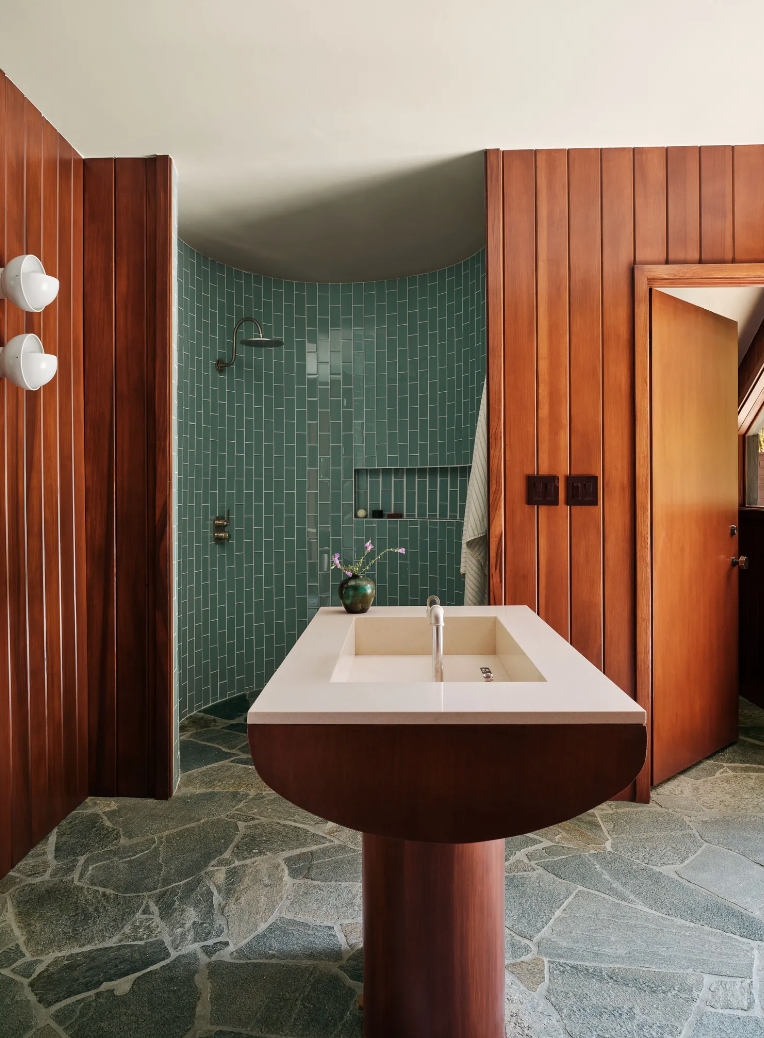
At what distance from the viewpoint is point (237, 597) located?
421 cm

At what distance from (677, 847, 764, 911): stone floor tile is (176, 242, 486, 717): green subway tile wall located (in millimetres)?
2037

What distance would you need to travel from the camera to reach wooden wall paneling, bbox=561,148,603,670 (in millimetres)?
2756

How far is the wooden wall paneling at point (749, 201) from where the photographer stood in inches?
108

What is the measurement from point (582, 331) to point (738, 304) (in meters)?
1.00

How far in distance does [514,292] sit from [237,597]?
2.40 meters

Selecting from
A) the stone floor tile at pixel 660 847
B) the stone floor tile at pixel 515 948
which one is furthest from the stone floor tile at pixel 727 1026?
the stone floor tile at pixel 660 847

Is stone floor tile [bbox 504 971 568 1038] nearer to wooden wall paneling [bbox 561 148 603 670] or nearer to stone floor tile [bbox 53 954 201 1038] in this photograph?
stone floor tile [bbox 53 954 201 1038]

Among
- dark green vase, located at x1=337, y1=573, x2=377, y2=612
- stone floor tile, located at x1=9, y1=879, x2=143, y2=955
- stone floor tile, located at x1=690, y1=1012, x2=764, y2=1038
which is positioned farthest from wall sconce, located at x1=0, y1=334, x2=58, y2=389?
stone floor tile, located at x1=690, y1=1012, x2=764, y2=1038

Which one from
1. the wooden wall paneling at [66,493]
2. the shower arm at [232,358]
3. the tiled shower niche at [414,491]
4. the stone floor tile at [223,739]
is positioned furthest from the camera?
the tiled shower niche at [414,491]

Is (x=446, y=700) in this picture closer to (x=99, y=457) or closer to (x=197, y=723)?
(x=99, y=457)

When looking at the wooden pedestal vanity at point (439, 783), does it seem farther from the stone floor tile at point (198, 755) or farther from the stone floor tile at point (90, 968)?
the stone floor tile at point (198, 755)

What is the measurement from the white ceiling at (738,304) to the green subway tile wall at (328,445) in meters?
1.32

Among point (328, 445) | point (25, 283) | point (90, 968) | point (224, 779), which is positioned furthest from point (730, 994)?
point (328, 445)

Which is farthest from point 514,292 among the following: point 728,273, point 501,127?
point 728,273
